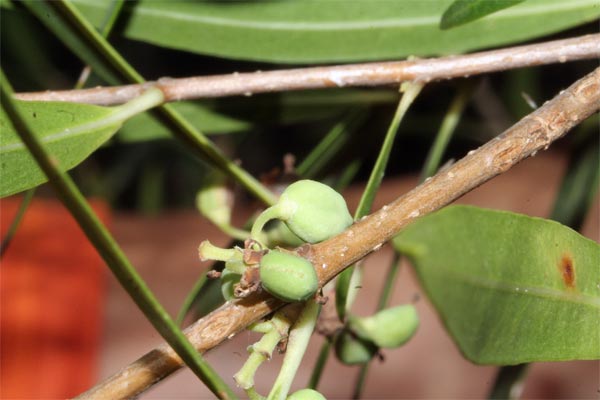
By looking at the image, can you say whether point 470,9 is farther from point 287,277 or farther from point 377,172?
point 287,277

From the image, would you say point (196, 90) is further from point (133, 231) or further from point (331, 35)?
point (133, 231)

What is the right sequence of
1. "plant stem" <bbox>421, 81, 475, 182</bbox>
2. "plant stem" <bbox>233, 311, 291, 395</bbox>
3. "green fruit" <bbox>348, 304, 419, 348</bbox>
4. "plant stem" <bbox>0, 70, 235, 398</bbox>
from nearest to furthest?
"plant stem" <bbox>0, 70, 235, 398</bbox>
"plant stem" <bbox>233, 311, 291, 395</bbox>
"green fruit" <bbox>348, 304, 419, 348</bbox>
"plant stem" <bbox>421, 81, 475, 182</bbox>

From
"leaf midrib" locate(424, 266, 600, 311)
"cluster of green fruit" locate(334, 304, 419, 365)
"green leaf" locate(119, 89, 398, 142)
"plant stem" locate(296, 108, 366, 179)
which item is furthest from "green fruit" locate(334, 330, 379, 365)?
"green leaf" locate(119, 89, 398, 142)

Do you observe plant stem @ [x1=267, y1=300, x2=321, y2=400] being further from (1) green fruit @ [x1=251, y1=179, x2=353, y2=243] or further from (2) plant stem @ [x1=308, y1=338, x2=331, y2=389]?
(2) plant stem @ [x1=308, y1=338, x2=331, y2=389]

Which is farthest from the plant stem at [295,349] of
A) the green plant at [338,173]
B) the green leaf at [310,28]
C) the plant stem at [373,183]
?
the green leaf at [310,28]

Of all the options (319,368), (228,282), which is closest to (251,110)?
(319,368)

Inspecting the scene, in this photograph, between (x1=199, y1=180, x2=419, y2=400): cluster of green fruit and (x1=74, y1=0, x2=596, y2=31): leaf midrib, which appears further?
(x1=74, y1=0, x2=596, y2=31): leaf midrib
